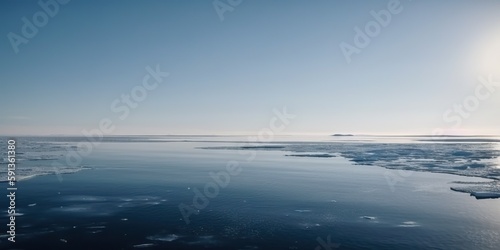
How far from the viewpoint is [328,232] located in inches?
439

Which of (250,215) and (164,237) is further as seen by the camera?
(250,215)

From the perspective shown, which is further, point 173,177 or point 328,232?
point 173,177

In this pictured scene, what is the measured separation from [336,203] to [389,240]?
5.19 m

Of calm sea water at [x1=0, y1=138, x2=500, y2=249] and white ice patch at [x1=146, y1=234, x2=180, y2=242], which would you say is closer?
calm sea water at [x1=0, y1=138, x2=500, y2=249]

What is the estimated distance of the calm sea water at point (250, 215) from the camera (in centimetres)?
1014

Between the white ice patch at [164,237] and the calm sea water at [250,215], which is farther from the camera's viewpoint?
the white ice patch at [164,237]

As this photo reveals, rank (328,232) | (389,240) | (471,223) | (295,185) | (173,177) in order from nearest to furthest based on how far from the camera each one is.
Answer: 1. (389,240)
2. (328,232)
3. (471,223)
4. (295,185)
5. (173,177)

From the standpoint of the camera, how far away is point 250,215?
13.2m

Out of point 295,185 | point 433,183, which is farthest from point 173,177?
point 433,183

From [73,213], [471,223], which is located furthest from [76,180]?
[471,223]

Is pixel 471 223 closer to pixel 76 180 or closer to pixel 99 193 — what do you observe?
pixel 99 193

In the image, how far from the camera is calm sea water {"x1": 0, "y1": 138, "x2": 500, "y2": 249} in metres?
10.1

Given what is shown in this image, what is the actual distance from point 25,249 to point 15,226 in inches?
111

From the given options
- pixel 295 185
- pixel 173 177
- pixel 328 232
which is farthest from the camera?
pixel 173 177
